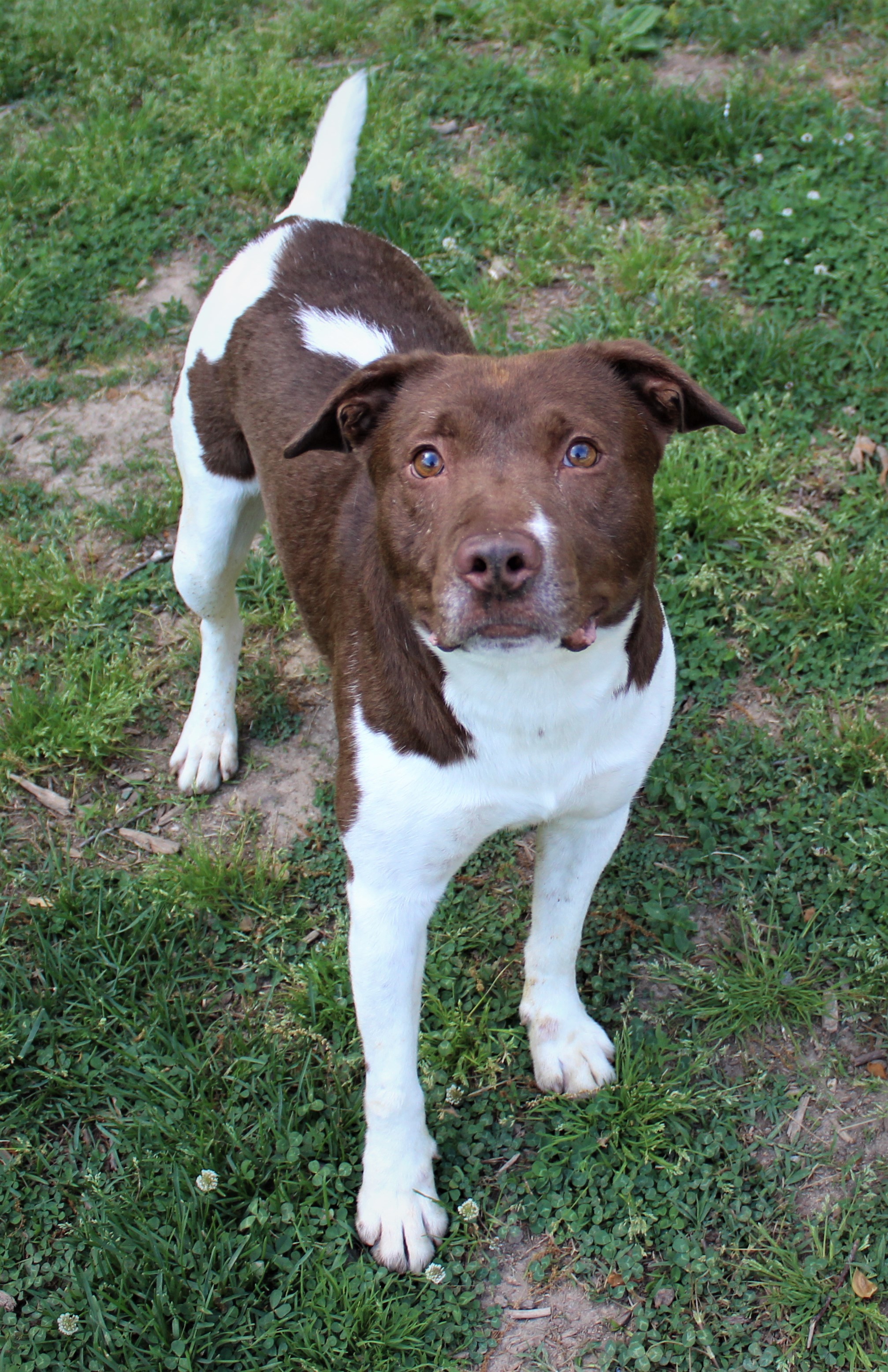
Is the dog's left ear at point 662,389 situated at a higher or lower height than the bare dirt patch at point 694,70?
higher

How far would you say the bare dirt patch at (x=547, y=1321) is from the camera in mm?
2697

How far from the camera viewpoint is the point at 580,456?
2305 millimetres

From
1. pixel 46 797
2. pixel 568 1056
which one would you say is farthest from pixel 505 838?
pixel 46 797

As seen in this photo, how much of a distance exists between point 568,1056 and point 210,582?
179cm

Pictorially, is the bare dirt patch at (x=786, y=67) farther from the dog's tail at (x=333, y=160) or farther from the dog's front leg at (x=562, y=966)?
the dog's front leg at (x=562, y=966)

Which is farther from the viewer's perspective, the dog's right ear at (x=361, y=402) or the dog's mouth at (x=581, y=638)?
the dog's right ear at (x=361, y=402)

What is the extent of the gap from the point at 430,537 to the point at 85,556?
276cm

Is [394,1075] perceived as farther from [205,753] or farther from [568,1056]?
[205,753]

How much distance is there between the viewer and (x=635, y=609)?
2.51 metres

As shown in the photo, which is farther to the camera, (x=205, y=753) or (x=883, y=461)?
(x=883, y=461)

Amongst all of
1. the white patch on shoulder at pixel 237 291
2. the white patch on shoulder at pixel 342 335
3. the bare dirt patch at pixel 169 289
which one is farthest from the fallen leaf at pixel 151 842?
the bare dirt patch at pixel 169 289

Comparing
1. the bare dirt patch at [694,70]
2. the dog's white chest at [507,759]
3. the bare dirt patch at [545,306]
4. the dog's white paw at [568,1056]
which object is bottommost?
the dog's white paw at [568,1056]

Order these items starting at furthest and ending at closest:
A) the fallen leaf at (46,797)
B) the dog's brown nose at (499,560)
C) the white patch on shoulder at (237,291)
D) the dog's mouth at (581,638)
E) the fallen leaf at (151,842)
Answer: the fallen leaf at (46,797) < the fallen leaf at (151,842) < the white patch on shoulder at (237,291) < the dog's mouth at (581,638) < the dog's brown nose at (499,560)

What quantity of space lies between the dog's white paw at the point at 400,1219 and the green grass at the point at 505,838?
0.06 metres
